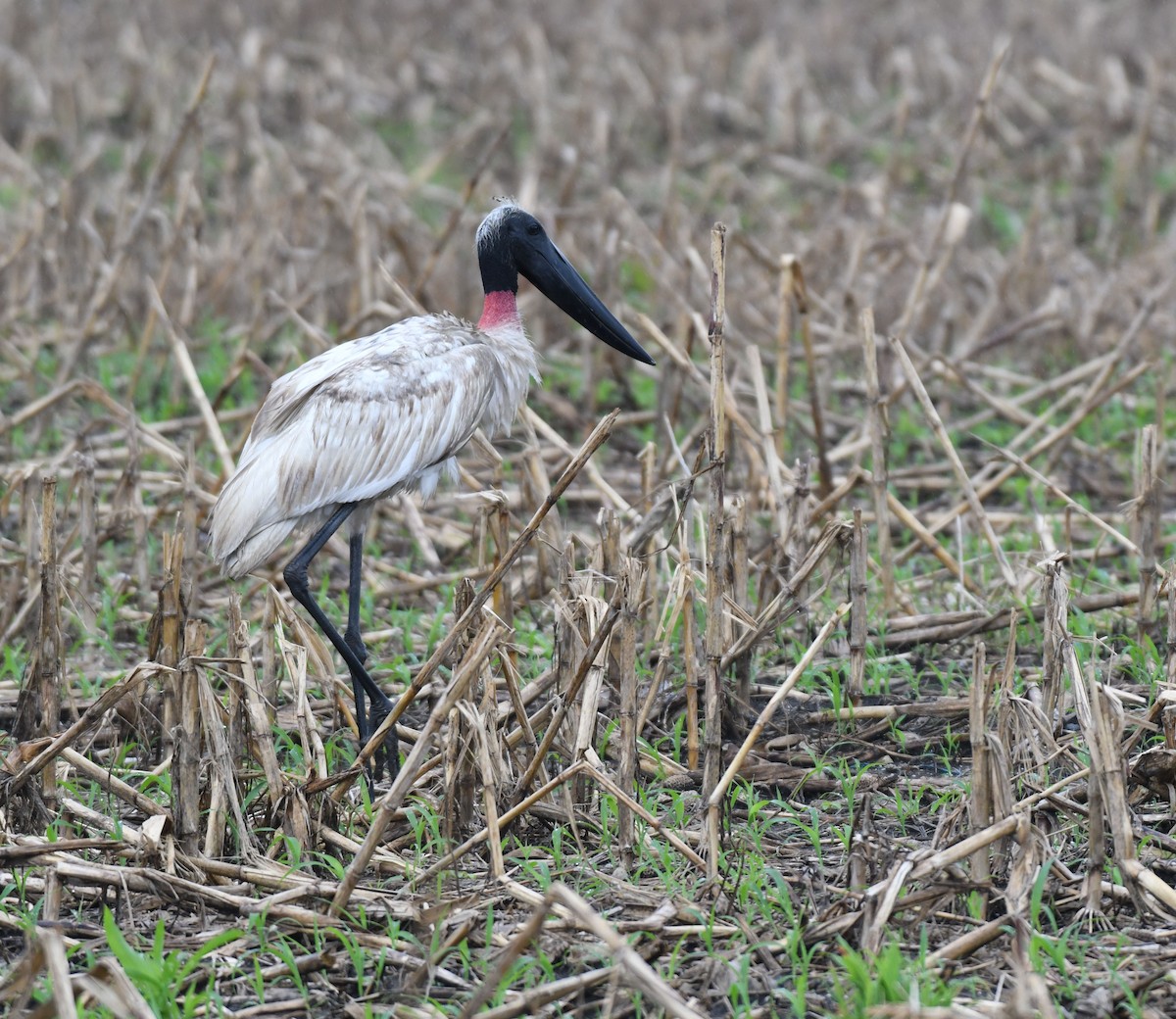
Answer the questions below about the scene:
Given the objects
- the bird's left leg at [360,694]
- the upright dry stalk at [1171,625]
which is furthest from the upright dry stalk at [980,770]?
A: the bird's left leg at [360,694]

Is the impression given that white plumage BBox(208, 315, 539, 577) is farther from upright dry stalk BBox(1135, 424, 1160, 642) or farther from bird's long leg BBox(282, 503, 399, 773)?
upright dry stalk BBox(1135, 424, 1160, 642)

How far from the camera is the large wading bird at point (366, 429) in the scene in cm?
457

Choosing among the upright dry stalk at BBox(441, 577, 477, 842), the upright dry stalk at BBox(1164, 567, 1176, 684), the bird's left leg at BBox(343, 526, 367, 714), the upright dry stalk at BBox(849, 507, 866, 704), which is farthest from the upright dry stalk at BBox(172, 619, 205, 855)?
the upright dry stalk at BBox(1164, 567, 1176, 684)

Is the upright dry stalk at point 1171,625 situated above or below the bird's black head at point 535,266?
below

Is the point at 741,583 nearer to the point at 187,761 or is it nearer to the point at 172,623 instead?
the point at 172,623

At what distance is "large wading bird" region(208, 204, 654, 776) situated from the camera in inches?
180

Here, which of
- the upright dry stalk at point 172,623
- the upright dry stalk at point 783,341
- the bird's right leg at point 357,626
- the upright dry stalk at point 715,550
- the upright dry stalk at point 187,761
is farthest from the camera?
the upright dry stalk at point 783,341

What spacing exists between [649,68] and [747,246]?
666 centimetres

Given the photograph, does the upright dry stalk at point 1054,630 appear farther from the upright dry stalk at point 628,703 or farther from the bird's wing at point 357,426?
the bird's wing at point 357,426

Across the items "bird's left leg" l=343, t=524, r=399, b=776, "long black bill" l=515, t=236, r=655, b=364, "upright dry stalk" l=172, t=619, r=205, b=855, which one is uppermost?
"long black bill" l=515, t=236, r=655, b=364

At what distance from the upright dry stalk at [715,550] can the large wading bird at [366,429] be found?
4.12ft

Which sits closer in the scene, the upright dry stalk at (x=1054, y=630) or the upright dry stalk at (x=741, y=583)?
the upright dry stalk at (x=1054, y=630)

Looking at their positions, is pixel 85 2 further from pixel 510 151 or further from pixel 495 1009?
pixel 495 1009

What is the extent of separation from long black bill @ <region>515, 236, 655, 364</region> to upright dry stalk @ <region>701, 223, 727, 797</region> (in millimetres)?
1509
